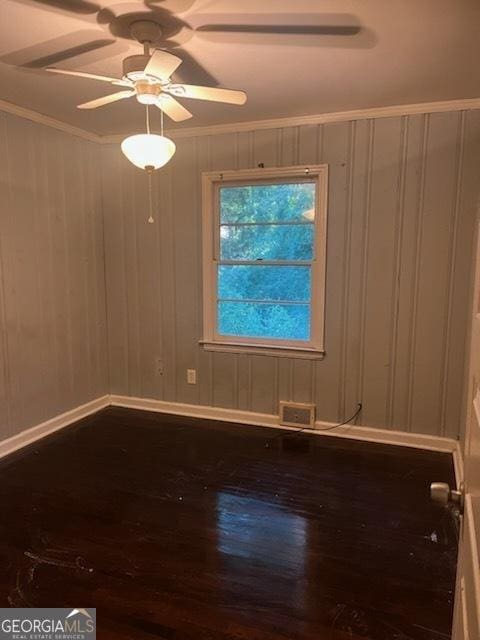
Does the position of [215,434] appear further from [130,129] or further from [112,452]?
[130,129]

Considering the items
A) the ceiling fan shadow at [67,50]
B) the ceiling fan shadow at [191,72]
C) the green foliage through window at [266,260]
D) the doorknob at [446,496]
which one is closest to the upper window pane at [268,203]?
the green foliage through window at [266,260]

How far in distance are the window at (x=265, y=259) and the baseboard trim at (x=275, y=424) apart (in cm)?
57

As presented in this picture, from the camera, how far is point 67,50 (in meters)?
2.25

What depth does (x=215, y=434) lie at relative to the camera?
11.5 feet

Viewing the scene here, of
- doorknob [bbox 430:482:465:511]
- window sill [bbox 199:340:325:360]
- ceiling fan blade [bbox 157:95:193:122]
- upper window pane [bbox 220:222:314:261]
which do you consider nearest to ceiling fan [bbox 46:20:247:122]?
ceiling fan blade [bbox 157:95:193:122]

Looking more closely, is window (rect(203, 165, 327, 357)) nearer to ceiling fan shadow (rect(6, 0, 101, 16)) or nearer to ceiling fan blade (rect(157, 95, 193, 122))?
ceiling fan blade (rect(157, 95, 193, 122))

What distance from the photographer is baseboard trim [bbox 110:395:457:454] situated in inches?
127

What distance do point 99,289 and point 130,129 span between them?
4.63ft

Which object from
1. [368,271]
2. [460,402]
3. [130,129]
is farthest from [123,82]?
[460,402]

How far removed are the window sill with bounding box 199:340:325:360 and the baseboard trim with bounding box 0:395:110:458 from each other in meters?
1.17

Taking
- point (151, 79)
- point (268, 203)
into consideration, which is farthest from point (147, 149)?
point (268, 203)

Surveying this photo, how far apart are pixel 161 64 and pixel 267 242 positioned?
1.88 meters

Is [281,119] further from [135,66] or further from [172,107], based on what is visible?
[135,66]

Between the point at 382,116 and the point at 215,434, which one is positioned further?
the point at 215,434
